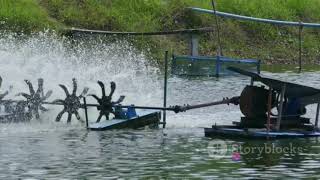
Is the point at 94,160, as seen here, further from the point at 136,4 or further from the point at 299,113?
the point at 136,4

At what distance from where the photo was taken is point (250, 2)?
213 ft

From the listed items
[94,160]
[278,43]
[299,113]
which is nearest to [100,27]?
[278,43]

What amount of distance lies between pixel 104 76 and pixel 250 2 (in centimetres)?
2607

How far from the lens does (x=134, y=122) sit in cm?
2903

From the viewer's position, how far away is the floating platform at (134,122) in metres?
28.3

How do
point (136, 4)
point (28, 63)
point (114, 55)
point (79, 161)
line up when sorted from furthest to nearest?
point (136, 4), point (114, 55), point (28, 63), point (79, 161)

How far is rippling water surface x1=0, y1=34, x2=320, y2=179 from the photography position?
21.0m

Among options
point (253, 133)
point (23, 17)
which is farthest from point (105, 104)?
point (23, 17)

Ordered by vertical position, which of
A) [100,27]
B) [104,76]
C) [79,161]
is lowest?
[79,161]

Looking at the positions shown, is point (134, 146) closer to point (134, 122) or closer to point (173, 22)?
point (134, 122)

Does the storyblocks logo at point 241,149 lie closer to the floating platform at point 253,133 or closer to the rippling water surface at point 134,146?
the rippling water surface at point 134,146

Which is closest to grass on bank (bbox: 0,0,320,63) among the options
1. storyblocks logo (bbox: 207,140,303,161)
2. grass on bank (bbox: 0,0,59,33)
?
grass on bank (bbox: 0,0,59,33)

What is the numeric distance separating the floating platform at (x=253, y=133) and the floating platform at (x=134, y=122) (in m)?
3.03

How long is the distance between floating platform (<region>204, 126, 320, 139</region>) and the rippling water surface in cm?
22
